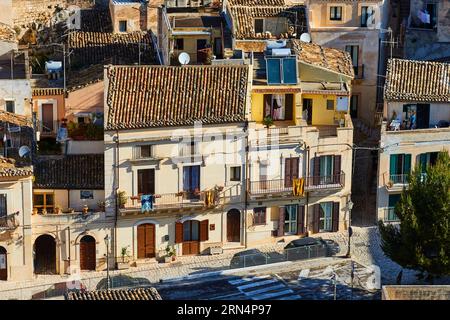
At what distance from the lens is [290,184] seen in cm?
6888

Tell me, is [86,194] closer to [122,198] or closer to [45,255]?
[122,198]

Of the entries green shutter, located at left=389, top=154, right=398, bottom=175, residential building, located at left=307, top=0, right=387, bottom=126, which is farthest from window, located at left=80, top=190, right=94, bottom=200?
residential building, located at left=307, top=0, right=387, bottom=126

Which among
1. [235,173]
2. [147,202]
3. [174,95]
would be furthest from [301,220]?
[174,95]

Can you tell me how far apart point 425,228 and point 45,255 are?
18.1 meters

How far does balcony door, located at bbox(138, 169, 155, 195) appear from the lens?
66.9 meters

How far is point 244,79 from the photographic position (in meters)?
67.8

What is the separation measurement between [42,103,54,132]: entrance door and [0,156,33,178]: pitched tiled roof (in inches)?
274

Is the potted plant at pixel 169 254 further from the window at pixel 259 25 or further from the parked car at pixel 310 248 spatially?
the window at pixel 259 25

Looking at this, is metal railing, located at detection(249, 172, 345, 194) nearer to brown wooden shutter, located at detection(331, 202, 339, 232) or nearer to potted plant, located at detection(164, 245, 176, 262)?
brown wooden shutter, located at detection(331, 202, 339, 232)

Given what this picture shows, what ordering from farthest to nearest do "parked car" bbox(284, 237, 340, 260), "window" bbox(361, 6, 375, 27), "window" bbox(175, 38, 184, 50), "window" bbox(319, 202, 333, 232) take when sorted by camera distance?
1. "window" bbox(361, 6, 375, 27)
2. "window" bbox(175, 38, 184, 50)
3. "window" bbox(319, 202, 333, 232)
4. "parked car" bbox(284, 237, 340, 260)

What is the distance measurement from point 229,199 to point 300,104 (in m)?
5.92
